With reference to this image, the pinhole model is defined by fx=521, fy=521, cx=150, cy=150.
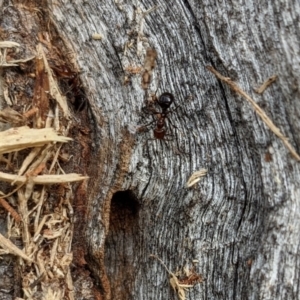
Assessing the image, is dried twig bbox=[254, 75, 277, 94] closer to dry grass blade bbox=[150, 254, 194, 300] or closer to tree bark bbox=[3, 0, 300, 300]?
tree bark bbox=[3, 0, 300, 300]

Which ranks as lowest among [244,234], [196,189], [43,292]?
[43,292]

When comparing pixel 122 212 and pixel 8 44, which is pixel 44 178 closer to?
pixel 122 212

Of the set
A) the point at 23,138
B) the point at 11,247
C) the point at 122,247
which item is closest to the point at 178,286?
the point at 122,247

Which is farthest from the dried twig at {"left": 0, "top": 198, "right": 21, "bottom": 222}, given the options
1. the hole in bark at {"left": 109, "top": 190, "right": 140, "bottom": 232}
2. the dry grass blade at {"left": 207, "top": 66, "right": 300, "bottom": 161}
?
the dry grass blade at {"left": 207, "top": 66, "right": 300, "bottom": 161}

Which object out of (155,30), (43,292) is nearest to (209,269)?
(43,292)

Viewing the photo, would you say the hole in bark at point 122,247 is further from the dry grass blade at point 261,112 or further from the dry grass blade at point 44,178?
the dry grass blade at point 261,112

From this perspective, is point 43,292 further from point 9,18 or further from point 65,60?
point 9,18

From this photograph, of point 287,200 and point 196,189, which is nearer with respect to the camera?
point 287,200
